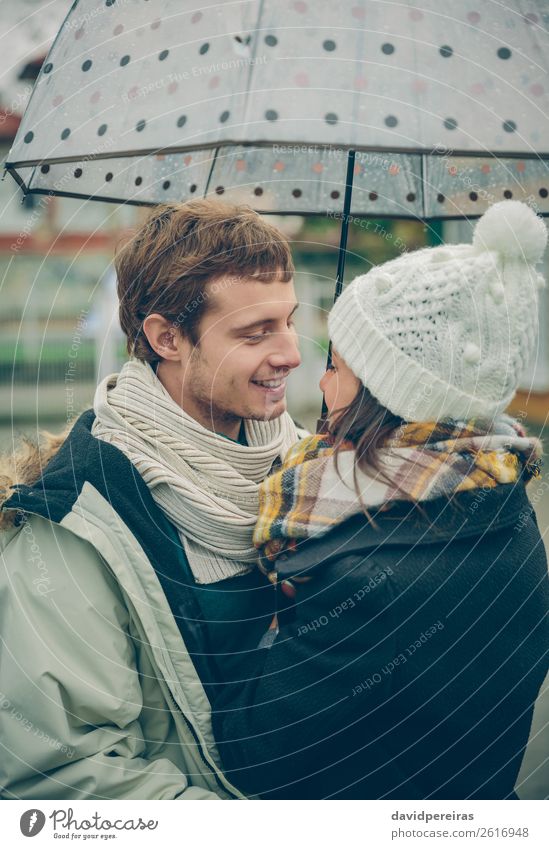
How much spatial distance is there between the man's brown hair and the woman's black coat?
77 cm

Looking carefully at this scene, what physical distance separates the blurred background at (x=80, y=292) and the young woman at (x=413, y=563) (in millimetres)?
1195

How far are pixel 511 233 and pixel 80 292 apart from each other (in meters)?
11.6

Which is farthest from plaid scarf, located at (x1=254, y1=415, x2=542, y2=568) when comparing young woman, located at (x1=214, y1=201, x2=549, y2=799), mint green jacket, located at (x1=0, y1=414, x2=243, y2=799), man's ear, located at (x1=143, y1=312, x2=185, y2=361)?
man's ear, located at (x1=143, y1=312, x2=185, y2=361)

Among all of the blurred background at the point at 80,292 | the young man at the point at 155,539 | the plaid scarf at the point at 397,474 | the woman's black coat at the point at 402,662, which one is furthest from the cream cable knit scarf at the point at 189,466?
the blurred background at the point at 80,292

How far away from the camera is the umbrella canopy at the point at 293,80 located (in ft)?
5.25

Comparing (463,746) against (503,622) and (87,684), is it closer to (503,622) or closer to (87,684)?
(503,622)

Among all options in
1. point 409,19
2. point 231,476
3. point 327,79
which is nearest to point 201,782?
point 231,476

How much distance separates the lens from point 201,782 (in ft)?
5.71

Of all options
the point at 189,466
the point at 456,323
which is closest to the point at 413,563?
the point at 456,323

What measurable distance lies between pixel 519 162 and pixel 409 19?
2.29ft

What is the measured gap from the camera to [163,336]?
6.93 ft

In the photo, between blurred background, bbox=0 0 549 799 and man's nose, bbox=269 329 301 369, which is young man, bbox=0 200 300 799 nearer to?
man's nose, bbox=269 329 301 369

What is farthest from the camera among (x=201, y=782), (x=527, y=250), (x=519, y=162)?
(x=519, y=162)

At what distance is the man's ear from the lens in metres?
2.10
